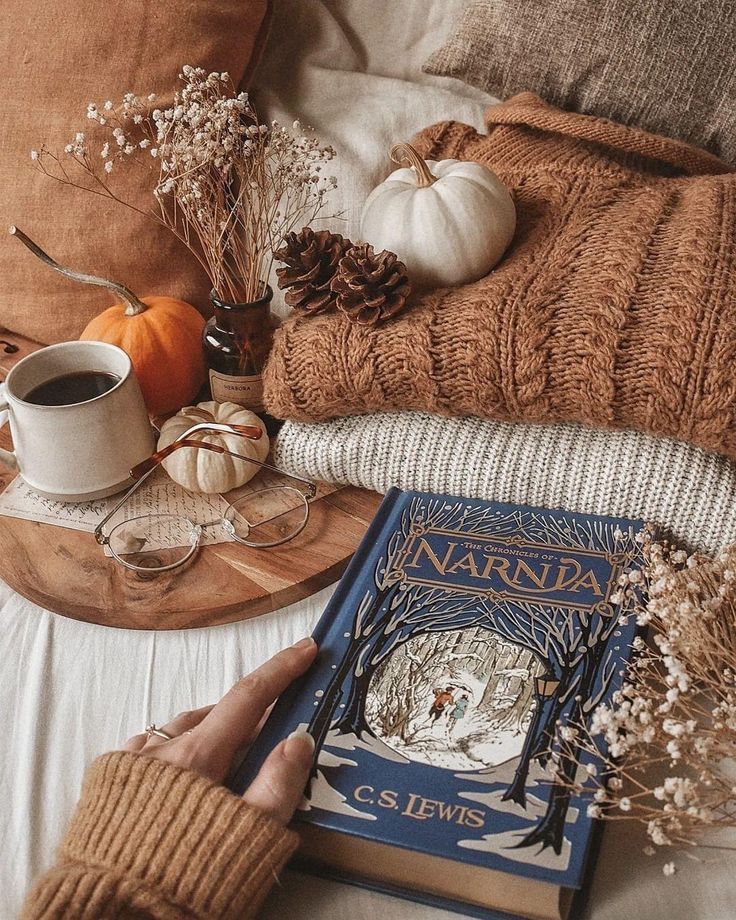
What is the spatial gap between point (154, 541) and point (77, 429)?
12cm

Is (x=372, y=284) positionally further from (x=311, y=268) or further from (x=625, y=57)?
(x=625, y=57)

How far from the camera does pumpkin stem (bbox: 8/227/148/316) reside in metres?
0.83

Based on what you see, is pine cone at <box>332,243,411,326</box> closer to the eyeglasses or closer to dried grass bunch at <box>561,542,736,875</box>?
the eyeglasses

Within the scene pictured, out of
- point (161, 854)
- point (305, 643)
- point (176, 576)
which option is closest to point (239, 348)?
point (176, 576)

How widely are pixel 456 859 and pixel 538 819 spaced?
→ 5cm

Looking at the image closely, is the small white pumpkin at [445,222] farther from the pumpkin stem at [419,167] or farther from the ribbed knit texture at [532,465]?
the ribbed knit texture at [532,465]

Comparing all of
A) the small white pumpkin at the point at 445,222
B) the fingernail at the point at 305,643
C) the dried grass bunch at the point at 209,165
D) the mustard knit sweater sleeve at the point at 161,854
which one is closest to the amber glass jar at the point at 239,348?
the dried grass bunch at the point at 209,165

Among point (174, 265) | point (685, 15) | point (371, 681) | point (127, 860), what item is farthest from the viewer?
point (174, 265)

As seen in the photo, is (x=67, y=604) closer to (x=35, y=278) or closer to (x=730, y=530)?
(x=35, y=278)

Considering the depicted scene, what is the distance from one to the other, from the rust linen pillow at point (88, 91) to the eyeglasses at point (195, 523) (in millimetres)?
258

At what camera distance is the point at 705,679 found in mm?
538

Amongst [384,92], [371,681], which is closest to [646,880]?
[371,681]

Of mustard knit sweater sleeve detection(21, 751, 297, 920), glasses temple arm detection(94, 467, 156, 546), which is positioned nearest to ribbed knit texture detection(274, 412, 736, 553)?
glasses temple arm detection(94, 467, 156, 546)

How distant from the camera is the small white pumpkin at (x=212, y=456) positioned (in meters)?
0.79
